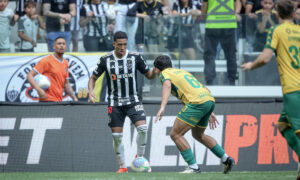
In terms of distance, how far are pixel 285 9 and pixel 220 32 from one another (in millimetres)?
5853

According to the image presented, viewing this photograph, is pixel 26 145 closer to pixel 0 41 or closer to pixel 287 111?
pixel 0 41

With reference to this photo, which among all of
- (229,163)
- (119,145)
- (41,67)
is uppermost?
(41,67)

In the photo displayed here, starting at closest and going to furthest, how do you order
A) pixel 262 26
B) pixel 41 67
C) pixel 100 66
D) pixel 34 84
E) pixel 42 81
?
pixel 100 66, pixel 34 84, pixel 42 81, pixel 41 67, pixel 262 26

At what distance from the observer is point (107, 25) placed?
43.0ft

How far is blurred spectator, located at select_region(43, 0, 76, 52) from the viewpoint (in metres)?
13.0

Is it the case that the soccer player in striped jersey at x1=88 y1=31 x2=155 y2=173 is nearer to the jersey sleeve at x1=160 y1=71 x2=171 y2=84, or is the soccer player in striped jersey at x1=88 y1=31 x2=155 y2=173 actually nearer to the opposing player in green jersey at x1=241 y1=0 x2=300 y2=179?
the jersey sleeve at x1=160 y1=71 x2=171 y2=84

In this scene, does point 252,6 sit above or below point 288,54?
above

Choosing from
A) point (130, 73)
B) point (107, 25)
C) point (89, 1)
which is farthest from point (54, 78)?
point (89, 1)

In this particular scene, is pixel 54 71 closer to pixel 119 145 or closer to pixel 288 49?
pixel 119 145

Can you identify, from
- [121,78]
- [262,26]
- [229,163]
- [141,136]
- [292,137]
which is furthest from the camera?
[262,26]

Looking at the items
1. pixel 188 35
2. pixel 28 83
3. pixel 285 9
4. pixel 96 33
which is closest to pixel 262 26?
pixel 188 35

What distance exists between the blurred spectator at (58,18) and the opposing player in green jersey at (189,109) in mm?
4425

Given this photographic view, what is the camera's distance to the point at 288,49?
6914 millimetres

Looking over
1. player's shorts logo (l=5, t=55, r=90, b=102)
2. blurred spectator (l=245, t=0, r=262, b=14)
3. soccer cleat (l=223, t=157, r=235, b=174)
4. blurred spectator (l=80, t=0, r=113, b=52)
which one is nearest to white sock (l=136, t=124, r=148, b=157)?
soccer cleat (l=223, t=157, r=235, b=174)
